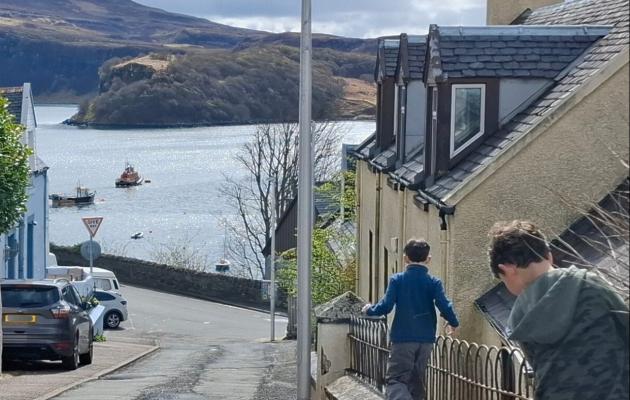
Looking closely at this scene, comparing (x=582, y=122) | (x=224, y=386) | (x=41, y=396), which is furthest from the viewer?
(x=224, y=386)

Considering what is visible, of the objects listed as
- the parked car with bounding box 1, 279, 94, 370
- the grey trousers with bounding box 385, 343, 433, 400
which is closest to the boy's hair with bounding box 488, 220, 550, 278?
the grey trousers with bounding box 385, 343, 433, 400

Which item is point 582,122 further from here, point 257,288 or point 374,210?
point 257,288

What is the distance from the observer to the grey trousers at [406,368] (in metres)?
9.54

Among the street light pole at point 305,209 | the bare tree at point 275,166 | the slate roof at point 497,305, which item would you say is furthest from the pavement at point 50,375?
the bare tree at point 275,166

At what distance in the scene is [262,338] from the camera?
37.4 meters

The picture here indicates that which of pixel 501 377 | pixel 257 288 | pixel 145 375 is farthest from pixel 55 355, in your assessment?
pixel 257 288

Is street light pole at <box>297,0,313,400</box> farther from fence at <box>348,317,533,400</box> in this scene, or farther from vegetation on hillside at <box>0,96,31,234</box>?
vegetation on hillside at <box>0,96,31,234</box>

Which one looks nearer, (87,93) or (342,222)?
(342,222)

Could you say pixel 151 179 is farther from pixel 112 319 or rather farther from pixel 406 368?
pixel 406 368

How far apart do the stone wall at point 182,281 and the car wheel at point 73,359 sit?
Answer: 30.2 meters

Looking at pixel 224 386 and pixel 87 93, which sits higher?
pixel 87 93

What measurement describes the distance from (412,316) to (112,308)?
3009 centimetres

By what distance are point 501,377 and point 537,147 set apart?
6.01m

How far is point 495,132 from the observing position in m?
14.5
